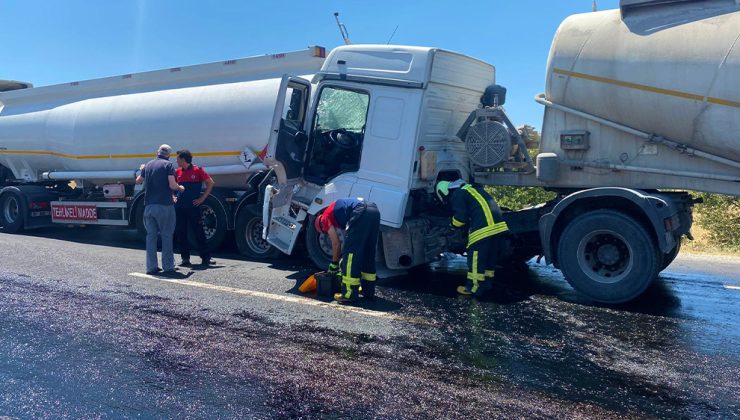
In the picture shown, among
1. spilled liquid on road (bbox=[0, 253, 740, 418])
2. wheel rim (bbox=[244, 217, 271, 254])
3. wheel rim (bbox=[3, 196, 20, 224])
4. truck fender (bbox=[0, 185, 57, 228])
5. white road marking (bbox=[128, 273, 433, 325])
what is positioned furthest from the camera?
wheel rim (bbox=[3, 196, 20, 224])

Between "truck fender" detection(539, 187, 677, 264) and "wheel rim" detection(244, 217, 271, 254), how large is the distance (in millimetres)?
4270

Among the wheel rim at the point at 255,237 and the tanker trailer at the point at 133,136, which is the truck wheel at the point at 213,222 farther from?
the wheel rim at the point at 255,237

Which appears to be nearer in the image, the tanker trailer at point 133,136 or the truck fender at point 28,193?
the tanker trailer at point 133,136

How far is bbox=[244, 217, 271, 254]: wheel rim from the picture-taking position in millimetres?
8849

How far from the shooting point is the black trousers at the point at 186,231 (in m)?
8.21

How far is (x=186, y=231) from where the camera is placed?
27.3ft

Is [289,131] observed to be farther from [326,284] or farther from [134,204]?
[134,204]

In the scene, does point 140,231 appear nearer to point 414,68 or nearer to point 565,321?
point 414,68

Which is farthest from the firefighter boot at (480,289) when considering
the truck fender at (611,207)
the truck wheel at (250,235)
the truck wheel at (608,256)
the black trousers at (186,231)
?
the black trousers at (186,231)

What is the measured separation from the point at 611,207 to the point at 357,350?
3.33 m

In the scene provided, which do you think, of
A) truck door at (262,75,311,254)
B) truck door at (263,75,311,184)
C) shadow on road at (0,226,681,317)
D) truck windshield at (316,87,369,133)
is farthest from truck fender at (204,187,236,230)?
truck windshield at (316,87,369,133)

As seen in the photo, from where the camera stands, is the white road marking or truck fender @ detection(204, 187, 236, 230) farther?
truck fender @ detection(204, 187, 236, 230)

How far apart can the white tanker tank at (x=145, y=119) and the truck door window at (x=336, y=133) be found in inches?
62.0

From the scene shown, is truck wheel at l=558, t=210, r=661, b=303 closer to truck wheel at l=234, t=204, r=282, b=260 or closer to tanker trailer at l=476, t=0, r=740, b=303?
tanker trailer at l=476, t=0, r=740, b=303
